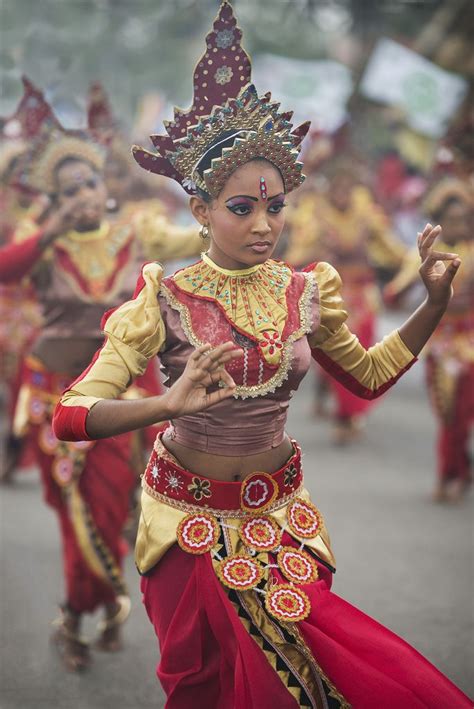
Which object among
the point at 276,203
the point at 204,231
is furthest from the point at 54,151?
the point at 276,203

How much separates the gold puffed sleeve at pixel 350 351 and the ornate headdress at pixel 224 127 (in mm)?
336

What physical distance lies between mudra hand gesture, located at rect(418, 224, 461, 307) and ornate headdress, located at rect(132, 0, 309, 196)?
1.35 feet

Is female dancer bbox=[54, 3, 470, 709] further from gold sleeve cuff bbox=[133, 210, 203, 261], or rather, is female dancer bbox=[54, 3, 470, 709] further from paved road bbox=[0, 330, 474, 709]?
gold sleeve cuff bbox=[133, 210, 203, 261]

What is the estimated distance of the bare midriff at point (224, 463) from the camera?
9.55 ft

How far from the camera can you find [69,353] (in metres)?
4.59

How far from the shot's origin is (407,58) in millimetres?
15016

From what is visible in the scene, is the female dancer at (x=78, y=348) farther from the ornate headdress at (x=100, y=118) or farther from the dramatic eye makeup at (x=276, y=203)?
the dramatic eye makeup at (x=276, y=203)

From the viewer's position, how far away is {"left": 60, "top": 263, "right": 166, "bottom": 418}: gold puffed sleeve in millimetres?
2682

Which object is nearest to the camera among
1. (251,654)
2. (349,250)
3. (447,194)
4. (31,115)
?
(251,654)

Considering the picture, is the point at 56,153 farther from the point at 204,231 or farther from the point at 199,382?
the point at 199,382

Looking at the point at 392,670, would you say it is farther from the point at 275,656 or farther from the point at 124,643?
the point at 124,643

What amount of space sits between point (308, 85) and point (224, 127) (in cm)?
1491

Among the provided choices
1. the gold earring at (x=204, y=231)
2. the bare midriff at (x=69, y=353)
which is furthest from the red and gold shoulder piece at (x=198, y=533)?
→ the bare midriff at (x=69, y=353)

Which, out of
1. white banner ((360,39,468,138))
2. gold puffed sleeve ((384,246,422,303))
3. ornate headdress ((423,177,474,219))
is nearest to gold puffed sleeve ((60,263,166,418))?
gold puffed sleeve ((384,246,422,303))
